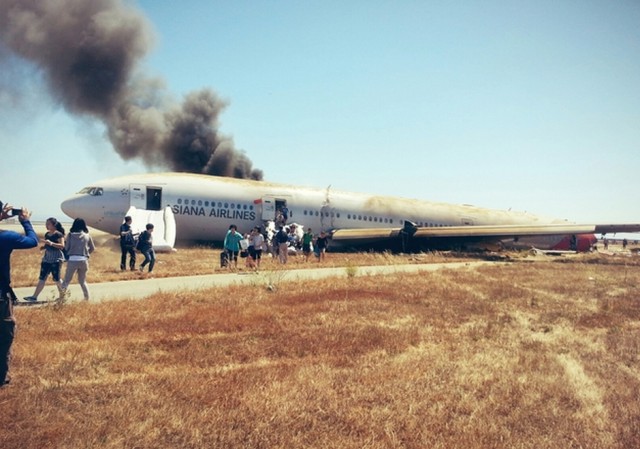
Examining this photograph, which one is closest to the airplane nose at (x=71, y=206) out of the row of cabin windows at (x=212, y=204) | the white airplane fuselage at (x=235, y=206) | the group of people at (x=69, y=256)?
the white airplane fuselage at (x=235, y=206)

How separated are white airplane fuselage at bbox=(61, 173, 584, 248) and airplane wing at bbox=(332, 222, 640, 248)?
71.8 inches

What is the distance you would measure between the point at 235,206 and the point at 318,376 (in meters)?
23.4

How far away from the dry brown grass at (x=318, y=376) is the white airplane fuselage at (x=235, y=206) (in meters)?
17.1

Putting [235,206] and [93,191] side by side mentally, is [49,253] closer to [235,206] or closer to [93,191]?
[93,191]

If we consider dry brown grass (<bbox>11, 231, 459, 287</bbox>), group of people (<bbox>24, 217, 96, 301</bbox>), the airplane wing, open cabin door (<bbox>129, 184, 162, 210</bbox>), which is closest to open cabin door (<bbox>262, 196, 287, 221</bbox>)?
dry brown grass (<bbox>11, 231, 459, 287</bbox>)

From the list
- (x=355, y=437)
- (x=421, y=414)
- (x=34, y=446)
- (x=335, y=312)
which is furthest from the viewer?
(x=335, y=312)

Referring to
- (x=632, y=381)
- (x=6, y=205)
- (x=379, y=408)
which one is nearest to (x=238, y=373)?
(x=379, y=408)

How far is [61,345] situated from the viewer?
7.11 metres

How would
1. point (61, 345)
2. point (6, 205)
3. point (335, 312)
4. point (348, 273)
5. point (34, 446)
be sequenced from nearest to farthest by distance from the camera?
point (34, 446)
point (6, 205)
point (61, 345)
point (335, 312)
point (348, 273)

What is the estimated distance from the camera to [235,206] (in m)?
29.0

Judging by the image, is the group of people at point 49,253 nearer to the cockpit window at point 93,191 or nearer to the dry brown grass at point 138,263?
the dry brown grass at point 138,263

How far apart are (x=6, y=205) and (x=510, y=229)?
28523 millimetres

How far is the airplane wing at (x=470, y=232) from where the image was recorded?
1169 inches

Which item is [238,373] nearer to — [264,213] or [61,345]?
[61,345]
